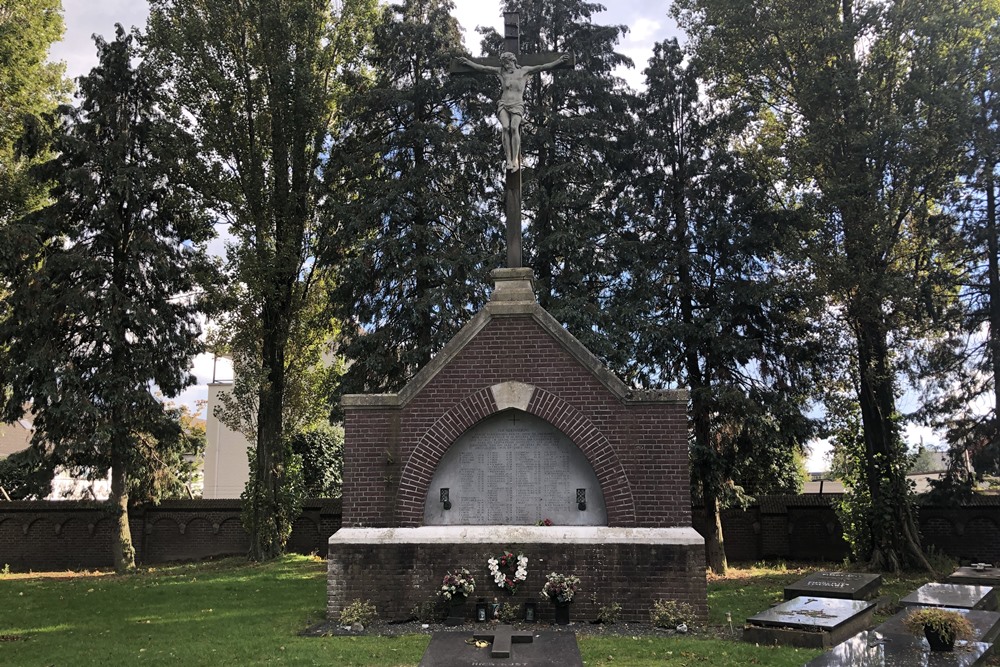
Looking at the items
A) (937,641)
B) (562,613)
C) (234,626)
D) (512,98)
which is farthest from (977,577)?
(234,626)

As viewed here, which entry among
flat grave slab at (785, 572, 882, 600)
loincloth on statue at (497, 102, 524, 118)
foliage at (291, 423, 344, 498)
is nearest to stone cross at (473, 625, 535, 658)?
flat grave slab at (785, 572, 882, 600)

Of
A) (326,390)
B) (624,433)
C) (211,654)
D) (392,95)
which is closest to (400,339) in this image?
(326,390)

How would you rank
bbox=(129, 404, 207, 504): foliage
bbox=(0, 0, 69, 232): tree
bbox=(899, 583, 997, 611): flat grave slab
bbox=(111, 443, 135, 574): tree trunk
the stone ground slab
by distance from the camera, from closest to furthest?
the stone ground slab
bbox=(899, 583, 997, 611): flat grave slab
bbox=(0, 0, 69, 232): tree
bbox=(111, 443, 135, 574): tree trunk
bbox=(129, 404, 207, 504): foliage

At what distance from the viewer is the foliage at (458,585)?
10602 mm

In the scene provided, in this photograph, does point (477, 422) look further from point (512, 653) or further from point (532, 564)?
point (512, 653)

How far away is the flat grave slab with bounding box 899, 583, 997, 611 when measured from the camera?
10961 mm

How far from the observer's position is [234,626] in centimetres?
1119

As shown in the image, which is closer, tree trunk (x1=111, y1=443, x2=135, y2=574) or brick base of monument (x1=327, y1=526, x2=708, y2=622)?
brick base of monument (x1=327, y1=526, x2=708, y2=622)

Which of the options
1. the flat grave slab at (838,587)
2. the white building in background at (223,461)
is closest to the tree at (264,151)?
the flat grave slab at (838,587)

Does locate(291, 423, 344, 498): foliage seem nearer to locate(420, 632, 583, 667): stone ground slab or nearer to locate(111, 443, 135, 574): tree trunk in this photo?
locate(111, 443, 135, 574): tree trunk

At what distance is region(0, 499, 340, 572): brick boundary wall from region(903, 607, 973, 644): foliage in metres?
17.2

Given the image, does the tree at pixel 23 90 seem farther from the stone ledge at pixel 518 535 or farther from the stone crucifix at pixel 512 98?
the stone ledge at pixel 518 535

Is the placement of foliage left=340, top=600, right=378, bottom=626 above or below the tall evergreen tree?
below

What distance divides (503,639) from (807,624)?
4.55m
